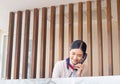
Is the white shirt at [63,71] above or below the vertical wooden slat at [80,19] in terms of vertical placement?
below

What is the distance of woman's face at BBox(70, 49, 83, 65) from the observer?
1.82 meters

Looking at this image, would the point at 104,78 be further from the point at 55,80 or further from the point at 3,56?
the point at 3,56

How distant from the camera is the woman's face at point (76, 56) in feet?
5.97

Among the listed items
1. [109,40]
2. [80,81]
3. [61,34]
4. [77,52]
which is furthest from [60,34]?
[80,81]

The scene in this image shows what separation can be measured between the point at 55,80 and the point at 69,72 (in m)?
1.01

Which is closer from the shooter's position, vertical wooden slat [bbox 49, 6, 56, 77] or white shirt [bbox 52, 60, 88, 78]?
white shirt [bbox 52, 60, 88, 78]

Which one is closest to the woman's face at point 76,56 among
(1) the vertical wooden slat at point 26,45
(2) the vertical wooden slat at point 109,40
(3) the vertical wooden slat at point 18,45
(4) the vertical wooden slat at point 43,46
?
(2) the vertical wooden slat at point 109,40

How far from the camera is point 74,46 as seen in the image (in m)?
1.90

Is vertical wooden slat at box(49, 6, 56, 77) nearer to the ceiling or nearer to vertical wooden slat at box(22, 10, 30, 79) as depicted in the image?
the ceiling

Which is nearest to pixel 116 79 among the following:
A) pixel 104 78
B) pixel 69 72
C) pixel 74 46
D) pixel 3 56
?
pixel 104 78

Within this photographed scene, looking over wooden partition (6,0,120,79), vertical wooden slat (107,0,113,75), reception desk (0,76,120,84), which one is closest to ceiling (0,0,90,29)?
wooden partition (6,0,120,79)

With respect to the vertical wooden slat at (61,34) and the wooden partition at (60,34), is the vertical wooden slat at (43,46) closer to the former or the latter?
the wooden partition at (60,34)

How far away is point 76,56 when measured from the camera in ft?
6.02

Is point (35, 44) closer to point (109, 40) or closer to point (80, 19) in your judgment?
point (80, 19)
